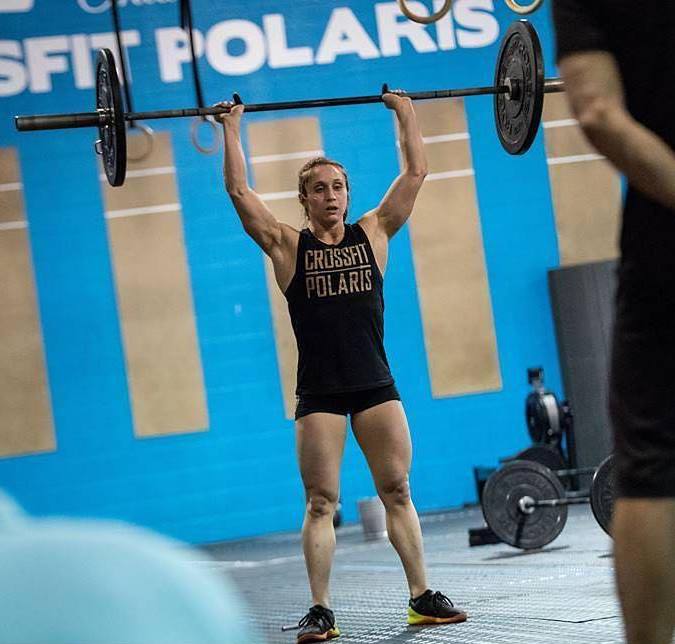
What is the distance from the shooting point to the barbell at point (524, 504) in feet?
16.1

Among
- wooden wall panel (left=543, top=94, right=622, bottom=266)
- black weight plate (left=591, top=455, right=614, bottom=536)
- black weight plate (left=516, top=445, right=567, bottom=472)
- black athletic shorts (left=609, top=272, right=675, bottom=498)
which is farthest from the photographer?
wooden wall panel (left=543, top=94, right=622, bottom=266)

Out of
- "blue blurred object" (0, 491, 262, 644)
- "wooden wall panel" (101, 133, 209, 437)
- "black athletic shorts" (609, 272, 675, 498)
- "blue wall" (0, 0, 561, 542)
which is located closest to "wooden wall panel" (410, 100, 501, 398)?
"blue wall" (0, 0, 561, 542)

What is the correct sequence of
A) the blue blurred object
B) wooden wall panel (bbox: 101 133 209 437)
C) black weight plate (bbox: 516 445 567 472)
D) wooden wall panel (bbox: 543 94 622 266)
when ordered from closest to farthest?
1. the blue blurred object
2. black weight plate (bbox: 516 445 567 472)
3. wooden wall panel (bbox: 101 133 209 437)
4. wooden wall panel (bbox: 543 94 622 266)

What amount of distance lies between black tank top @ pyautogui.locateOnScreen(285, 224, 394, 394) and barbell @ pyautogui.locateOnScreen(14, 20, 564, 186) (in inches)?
18.5

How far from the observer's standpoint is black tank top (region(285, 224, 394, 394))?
317 cm

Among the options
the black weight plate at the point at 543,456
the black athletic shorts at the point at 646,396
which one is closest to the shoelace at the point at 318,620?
the black athletic shorts at the point at 646,396

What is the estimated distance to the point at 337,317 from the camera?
3199mm

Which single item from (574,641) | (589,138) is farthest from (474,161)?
(589,138)

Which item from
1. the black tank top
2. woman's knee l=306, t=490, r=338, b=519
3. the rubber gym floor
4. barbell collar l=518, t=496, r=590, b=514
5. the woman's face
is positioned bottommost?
the rubber gym floor

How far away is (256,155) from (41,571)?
23.4 ft

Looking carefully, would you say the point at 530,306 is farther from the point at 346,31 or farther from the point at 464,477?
the point at 346,31

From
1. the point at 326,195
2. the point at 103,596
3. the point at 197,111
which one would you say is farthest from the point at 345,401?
the point at 103,596

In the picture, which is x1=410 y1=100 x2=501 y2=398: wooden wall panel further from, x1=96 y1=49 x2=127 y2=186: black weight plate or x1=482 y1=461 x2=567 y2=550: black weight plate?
x1=96 y1=49 x2=127 y2=186: black weight plate

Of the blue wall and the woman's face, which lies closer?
the woman's face
